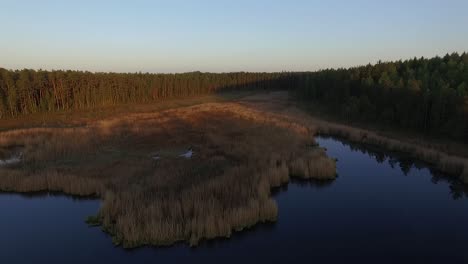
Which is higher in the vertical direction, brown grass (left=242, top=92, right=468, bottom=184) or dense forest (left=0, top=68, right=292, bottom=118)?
dense forest (left=0, top=68, right=292, bottom=118)

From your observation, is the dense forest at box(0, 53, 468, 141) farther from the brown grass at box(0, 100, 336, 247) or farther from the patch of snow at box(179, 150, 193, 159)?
the patch of snow at box(179, 150, 193, 159)

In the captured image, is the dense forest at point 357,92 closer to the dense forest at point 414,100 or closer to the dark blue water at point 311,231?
the dense forest at point 414,100

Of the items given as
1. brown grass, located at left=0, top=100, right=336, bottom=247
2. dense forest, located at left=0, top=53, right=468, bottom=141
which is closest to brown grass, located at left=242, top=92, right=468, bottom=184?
dense forest, located at left=0, top=53, right=468, bottom=141

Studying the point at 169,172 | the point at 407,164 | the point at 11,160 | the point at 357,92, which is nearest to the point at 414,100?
the point at 407,164

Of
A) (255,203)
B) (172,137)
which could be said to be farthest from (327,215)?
(172,137)

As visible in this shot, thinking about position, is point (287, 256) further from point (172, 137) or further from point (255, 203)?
point (172, 137)
